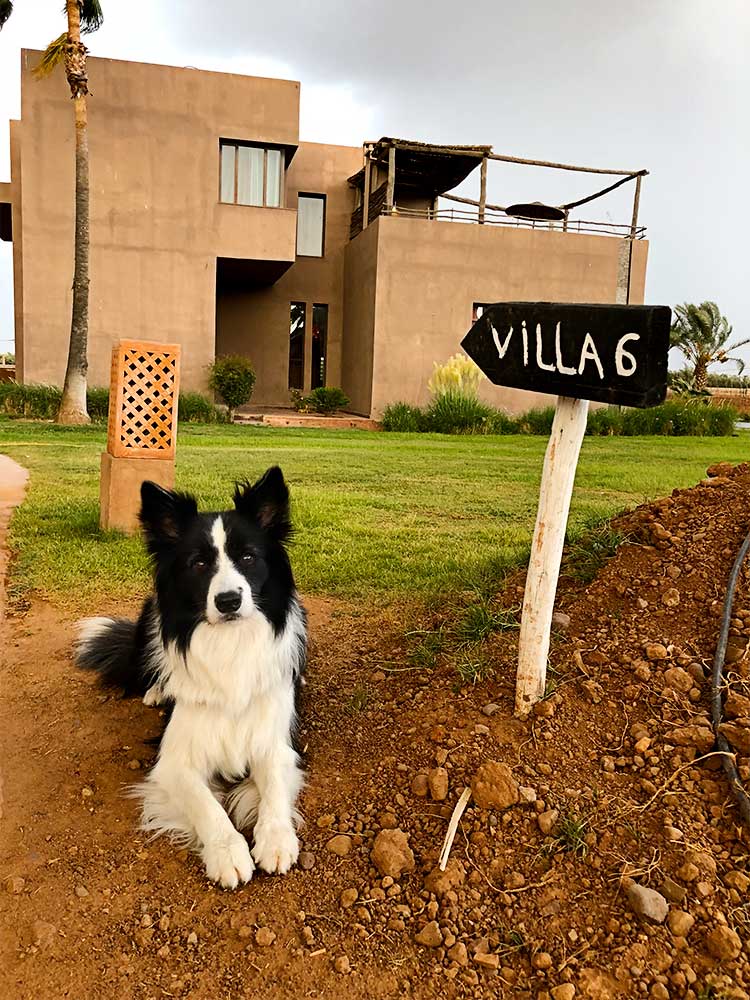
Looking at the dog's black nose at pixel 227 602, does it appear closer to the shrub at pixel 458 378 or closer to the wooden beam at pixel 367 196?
the shrub at pixel 458 378

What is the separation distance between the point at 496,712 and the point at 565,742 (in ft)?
1.02

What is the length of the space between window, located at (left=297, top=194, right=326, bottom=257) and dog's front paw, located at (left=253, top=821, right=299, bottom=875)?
74.7ft

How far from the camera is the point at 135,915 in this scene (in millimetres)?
2256

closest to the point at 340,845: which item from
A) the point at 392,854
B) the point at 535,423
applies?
the point at 392,854

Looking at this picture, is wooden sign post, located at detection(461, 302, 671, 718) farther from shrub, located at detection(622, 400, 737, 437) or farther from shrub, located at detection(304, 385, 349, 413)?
shrub, located at detection(304, 385, 349, 413)

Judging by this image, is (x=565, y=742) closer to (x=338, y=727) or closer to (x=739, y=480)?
A: (x=338, y=727)

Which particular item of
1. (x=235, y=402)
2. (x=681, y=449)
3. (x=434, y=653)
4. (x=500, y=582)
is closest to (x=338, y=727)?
(x=434, y=653)

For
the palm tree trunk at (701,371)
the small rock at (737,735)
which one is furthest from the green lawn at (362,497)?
the palm tree trunk at (701,371)

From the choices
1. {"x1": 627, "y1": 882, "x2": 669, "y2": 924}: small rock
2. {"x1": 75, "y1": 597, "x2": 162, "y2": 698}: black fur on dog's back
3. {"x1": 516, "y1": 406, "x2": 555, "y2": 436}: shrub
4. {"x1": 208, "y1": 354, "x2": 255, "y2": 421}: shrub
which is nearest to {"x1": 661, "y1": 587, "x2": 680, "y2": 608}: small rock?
{"x1": 627, "y1": 882, "x2": 669, "y2": 924}: small rock

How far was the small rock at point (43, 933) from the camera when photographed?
2.14 metres

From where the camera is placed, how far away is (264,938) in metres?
2.16

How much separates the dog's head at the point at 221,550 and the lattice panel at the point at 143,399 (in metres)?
3.54

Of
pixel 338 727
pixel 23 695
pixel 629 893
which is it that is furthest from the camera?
pixel 23 695

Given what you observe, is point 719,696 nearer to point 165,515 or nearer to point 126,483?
point 165,515
